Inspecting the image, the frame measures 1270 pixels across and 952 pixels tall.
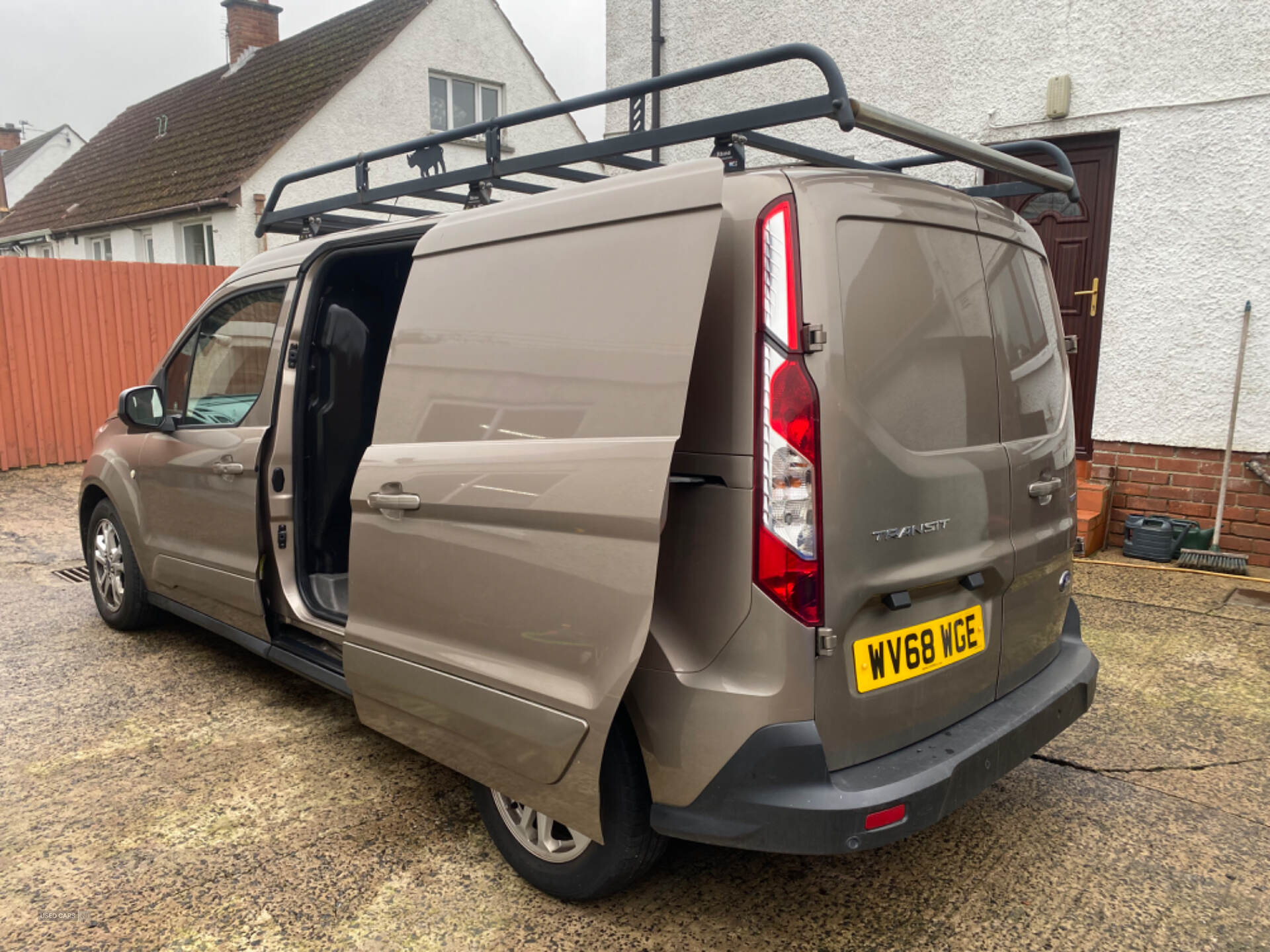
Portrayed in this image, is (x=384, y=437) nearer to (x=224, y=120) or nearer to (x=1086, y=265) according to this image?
(x=1086, y=265)

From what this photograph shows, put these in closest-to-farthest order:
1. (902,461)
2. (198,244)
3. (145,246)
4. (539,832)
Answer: (902,461) < (539,832) < (198,244) < (145,246)

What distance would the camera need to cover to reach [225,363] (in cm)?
409

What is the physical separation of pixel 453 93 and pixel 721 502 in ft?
51.5

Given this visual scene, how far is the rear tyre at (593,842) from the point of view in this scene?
7.20 ft

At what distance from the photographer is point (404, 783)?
3184 millimetres

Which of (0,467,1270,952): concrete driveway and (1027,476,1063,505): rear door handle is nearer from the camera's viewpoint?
(0,467,1270,952): concrete driveway

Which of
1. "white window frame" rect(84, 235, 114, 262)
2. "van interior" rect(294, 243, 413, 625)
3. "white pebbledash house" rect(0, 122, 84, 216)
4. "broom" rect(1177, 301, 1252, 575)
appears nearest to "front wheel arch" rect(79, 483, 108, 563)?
"van interior" rect(294, 243, 413, 625)

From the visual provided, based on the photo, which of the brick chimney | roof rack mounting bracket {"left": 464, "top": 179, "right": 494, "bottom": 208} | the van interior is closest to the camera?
roof rack mounting bracket {"left": 464, "top": 179, "right": 494, "bottom": 208}

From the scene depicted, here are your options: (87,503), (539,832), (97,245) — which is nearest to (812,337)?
(539,832)

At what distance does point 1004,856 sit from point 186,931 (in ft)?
7.48

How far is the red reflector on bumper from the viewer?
1.99 m

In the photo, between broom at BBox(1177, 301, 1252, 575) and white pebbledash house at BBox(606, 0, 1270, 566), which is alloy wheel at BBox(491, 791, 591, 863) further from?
white pebbledash house at BBox(606, 0, 1270, 566)

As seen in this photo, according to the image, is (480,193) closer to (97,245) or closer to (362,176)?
(362,176)

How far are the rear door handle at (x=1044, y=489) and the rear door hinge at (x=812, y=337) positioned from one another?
36.3 inches
